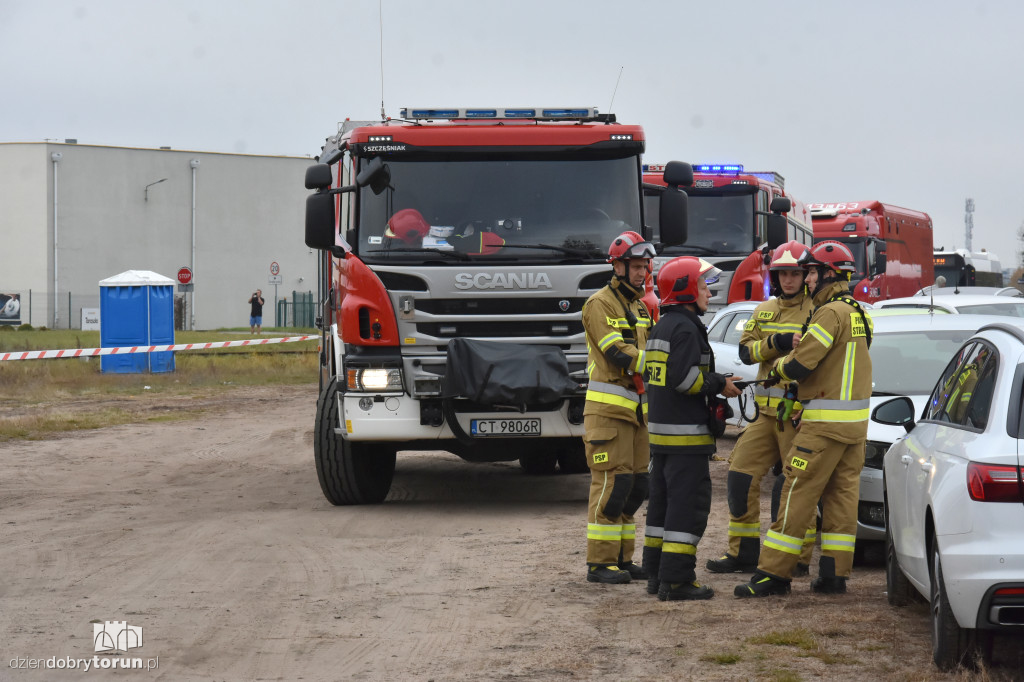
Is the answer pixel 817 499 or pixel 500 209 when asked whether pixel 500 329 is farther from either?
pixel 817 499

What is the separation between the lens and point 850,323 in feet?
23.7

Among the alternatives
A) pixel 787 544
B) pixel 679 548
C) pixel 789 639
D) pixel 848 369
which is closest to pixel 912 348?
pixel 848 369

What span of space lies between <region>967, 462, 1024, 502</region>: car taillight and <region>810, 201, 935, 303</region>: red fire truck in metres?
21.0

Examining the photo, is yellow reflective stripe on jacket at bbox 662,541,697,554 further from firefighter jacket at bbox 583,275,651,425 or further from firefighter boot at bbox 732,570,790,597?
firefighter jacket at bbox 583,275,651,425

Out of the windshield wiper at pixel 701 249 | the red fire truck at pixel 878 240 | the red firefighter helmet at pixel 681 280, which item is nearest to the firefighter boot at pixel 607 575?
the red firefighter helmet at pixel 681 280

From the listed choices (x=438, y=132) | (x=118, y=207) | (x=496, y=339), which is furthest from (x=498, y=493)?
(x=118, y=207)

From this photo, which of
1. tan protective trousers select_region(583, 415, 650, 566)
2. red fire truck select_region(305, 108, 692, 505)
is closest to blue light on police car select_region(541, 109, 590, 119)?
red fire truck select_region(305, 108, 692, 505)

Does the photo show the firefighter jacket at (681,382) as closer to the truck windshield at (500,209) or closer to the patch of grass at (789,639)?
the patch of grass at (789,639)

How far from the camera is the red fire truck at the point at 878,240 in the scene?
94.7 ft

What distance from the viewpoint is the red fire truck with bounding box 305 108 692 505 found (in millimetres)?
10266

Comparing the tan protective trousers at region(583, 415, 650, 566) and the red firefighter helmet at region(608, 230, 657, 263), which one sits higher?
the red firefighter helmet at region(608, 230, 657, 263)

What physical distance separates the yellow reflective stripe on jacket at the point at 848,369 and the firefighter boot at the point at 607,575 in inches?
66.5

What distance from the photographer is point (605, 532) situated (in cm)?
784

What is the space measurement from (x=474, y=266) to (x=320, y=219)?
1.25 m
